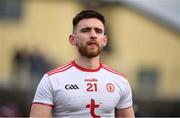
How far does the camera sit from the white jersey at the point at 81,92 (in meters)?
7.60

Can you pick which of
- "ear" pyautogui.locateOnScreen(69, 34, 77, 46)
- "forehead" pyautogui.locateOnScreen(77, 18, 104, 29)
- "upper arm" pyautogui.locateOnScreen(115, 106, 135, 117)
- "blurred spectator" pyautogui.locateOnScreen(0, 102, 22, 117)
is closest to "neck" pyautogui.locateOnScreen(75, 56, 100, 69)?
"ear" pyautogui.locateOnScreen(69, 34, 77, 46)

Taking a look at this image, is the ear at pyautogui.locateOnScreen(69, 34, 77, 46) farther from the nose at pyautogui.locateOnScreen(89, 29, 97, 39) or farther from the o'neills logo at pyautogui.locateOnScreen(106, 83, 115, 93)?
the o'neills logo at pyautogui.locateOnScreen(106, 83, 115, 93)

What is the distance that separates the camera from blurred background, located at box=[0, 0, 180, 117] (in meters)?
31.0

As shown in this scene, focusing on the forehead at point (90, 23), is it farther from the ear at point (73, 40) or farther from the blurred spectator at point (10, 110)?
the blurred spectator at point (10, 110)

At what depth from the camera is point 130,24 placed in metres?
37.3

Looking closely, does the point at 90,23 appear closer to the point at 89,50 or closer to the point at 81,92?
the point at 89,50

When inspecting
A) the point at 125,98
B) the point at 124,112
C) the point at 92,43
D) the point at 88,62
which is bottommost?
the point at 124,112

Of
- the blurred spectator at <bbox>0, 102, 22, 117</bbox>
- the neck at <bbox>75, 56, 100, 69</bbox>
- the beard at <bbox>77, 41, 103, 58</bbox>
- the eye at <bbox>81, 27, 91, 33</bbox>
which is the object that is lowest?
the blurred spectator at <bbox>0, 102, 22, 117</bbox>

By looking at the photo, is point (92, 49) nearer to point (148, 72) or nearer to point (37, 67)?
point (37, 67)

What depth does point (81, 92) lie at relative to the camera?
7641 millimetres

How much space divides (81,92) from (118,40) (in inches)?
1189

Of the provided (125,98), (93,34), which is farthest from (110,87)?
(93,34)

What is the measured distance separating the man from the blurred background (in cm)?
1553

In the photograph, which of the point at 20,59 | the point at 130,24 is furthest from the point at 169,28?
the point at 20,59
